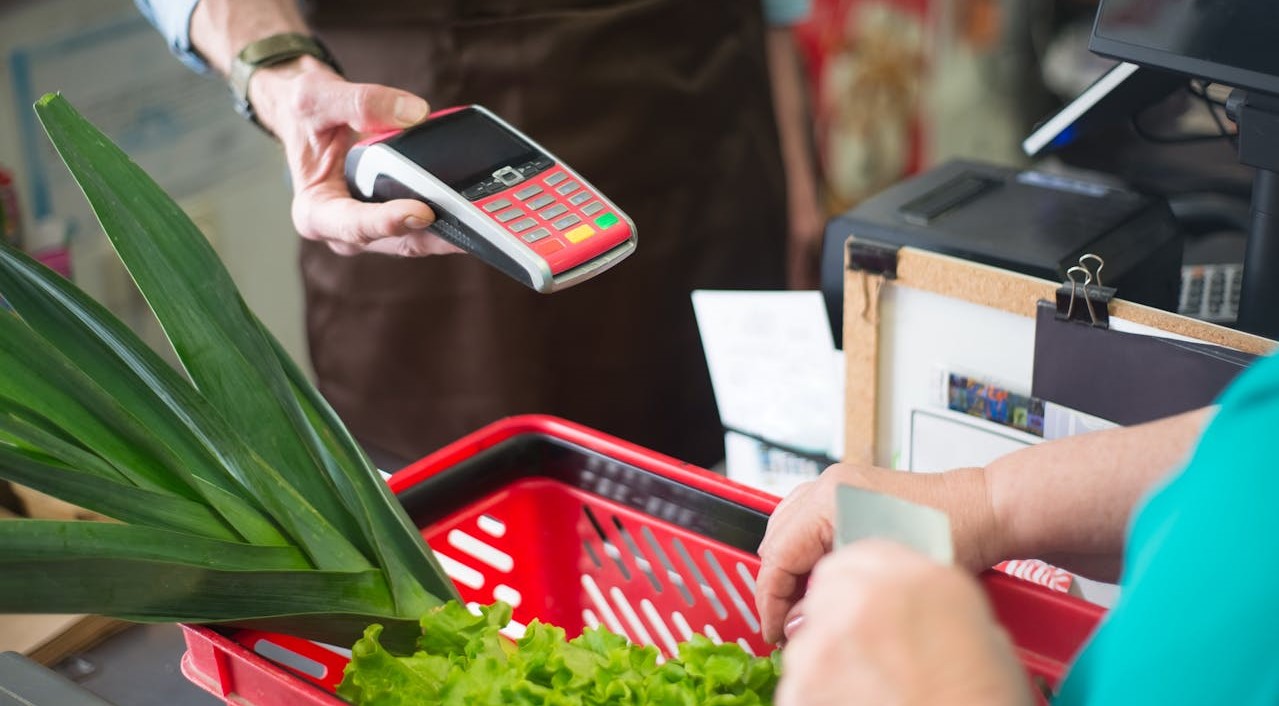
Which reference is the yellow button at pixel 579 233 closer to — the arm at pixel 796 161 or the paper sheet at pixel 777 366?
the paper sheet at pixel 777 366

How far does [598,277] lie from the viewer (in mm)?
1375

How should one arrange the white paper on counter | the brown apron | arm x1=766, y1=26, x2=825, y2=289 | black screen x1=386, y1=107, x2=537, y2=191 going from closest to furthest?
black screen x1=386, y1=107, x2=537, y2=191 → the white paper on counter → the brown apron → arm x1=766, y1=26, x2=825, y2=289

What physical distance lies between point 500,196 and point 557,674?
292 millimetres

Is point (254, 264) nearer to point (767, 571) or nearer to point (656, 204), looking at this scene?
point (656, 204)

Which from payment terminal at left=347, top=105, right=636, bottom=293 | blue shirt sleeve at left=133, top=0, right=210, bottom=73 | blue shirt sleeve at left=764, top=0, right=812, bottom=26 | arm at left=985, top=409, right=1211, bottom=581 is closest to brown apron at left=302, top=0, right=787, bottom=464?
blue shirt sleeve at left=764, top=0, right=812, bottom=26

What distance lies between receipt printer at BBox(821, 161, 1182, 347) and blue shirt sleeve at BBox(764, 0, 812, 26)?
56 centimetres

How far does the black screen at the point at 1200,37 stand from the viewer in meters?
0.70

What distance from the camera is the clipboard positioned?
0.77 m

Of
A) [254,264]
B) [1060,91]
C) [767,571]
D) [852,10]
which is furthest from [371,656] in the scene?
[1060,91]

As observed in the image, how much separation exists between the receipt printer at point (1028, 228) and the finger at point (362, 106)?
0.31 meters

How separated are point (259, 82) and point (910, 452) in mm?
574

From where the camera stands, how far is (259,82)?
3.34ft

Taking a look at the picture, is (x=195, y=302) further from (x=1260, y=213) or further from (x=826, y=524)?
(x=1260, y=213)

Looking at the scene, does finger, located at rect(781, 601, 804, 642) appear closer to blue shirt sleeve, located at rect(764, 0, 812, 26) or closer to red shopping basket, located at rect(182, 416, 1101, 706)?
red shopping basket, located at rect(182, 416, 1101, 706)
